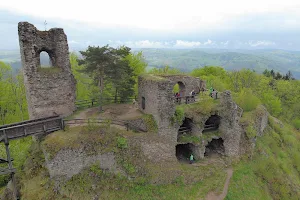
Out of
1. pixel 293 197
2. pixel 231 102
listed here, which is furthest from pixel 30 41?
pixel 293 197

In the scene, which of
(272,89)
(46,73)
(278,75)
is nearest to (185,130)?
(46,73)

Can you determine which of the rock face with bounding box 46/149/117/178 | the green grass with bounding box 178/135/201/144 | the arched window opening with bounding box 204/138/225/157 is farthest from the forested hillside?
the green grass with bounding box 178/135/201/144

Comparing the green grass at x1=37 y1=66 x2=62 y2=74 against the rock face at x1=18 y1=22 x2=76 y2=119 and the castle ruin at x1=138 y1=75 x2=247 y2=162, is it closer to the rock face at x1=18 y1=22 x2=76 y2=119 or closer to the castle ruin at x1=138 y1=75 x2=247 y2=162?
the rock face at x1=18 y1=22 x2=76 y2=119

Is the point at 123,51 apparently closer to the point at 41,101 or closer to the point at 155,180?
the point at 41,101

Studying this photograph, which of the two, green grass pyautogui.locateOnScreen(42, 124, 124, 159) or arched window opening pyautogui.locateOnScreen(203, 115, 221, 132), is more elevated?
green grass pyautogui.locateOnScreen(42, 124, 124, 159)

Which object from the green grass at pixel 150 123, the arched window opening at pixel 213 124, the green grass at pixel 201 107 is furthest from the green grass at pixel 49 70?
the arched window opening at pixel 213 124

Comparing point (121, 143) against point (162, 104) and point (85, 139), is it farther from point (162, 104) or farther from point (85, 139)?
point (162, 104)
